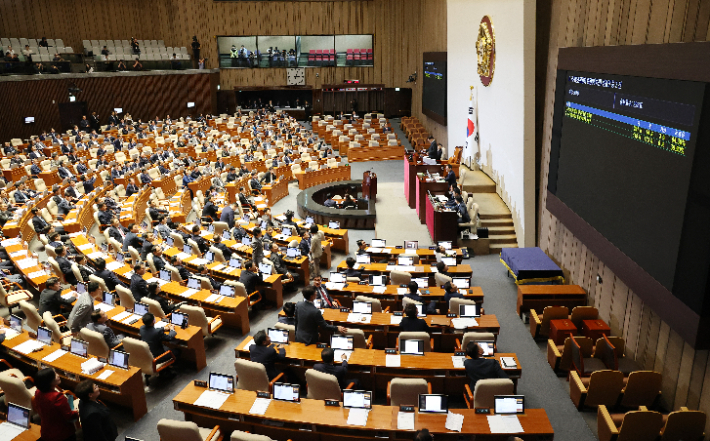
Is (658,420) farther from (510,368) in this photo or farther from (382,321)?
(382,321)

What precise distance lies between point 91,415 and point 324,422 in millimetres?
2457

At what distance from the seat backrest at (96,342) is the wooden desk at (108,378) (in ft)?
0.79

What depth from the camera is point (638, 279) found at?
23.3 ft

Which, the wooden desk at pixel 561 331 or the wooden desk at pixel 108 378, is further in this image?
the wooden desk at pixel 561 331

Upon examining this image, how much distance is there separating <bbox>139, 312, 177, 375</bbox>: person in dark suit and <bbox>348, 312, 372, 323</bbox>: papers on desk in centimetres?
273

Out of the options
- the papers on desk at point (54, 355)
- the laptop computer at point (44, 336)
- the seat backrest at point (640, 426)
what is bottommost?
the seat backrest at point (640, 426)

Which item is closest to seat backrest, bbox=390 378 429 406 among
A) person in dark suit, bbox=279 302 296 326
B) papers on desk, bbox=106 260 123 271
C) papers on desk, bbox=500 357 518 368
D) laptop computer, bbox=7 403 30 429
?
papers on desk, bbox=500 357 518 368

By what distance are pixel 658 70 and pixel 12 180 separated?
20.3 meters

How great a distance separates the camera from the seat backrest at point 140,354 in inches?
280

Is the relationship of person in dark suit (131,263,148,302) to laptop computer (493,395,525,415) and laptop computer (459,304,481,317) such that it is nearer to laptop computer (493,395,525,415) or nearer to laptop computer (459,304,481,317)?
laptop computer (459,304,481,317)

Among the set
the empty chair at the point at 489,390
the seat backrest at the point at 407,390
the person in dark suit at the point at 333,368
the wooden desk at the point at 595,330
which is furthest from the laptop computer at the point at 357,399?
the wooden desk at the point at 595,330

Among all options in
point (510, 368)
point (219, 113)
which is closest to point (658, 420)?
point (510, 368)

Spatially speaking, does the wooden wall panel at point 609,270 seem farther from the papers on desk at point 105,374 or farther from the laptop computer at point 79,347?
the laptop computer at point 79,347

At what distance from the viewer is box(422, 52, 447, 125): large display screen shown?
74.2 feet
